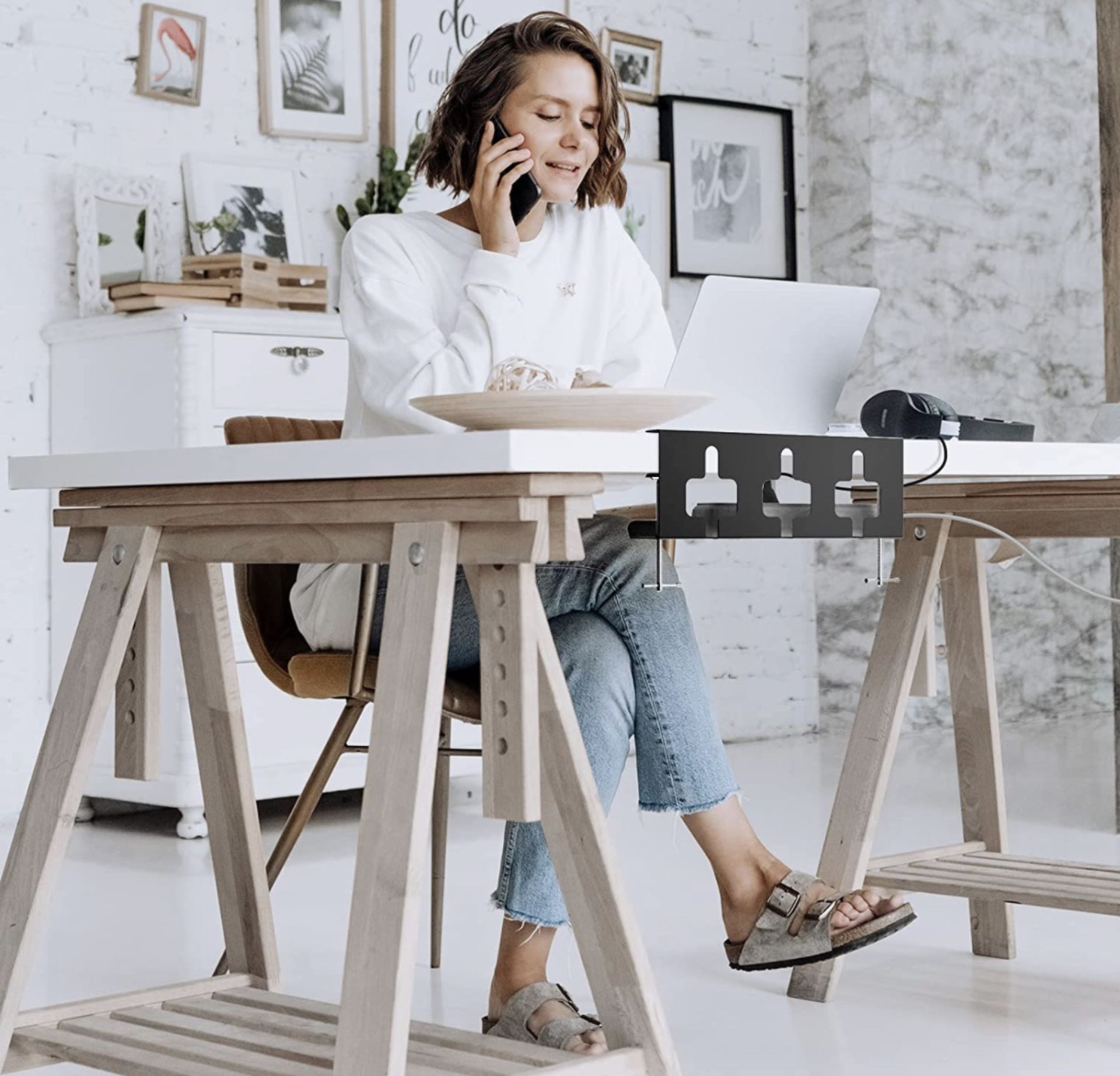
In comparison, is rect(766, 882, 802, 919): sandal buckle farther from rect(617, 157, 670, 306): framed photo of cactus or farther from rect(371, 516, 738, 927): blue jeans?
rect(617, 157, 670, 306): framed photo of cactus

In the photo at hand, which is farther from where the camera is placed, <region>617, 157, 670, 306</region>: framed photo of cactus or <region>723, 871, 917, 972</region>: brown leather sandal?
<region>617, 157, 670, 306</region>: framed photo of cactus

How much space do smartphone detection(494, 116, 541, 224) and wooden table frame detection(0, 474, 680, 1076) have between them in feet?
2.15

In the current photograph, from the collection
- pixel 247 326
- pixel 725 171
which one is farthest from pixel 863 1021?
pixel 725 171

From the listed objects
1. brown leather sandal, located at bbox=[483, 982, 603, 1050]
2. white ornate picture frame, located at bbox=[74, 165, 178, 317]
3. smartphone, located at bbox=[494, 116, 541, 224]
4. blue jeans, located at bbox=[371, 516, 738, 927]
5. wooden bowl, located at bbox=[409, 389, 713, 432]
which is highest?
white ornate picture frame, located at bbox=[74, 165, 178, 317]

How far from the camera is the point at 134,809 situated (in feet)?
12.8

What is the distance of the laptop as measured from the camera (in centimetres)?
176

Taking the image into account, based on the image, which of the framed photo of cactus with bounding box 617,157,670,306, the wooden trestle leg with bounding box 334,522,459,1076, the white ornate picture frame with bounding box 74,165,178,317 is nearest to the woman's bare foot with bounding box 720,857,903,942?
the wooden trestle leg with bounding box 334,522,459,1076

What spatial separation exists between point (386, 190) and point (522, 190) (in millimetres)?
2090

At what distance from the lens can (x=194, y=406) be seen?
3.53 metres

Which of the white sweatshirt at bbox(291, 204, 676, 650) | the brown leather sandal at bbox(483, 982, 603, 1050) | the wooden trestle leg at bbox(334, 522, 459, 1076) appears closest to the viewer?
the wooden trestle leg at bbox(334, 522, 459, 1076)

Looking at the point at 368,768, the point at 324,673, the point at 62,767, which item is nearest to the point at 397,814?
the point at 368,768

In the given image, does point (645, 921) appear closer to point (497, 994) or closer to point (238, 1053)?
point (497, 994)

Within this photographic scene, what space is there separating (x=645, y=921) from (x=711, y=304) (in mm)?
1292

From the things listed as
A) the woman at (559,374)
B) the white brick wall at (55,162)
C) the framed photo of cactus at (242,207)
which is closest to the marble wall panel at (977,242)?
the white brick wall at (55,162)
